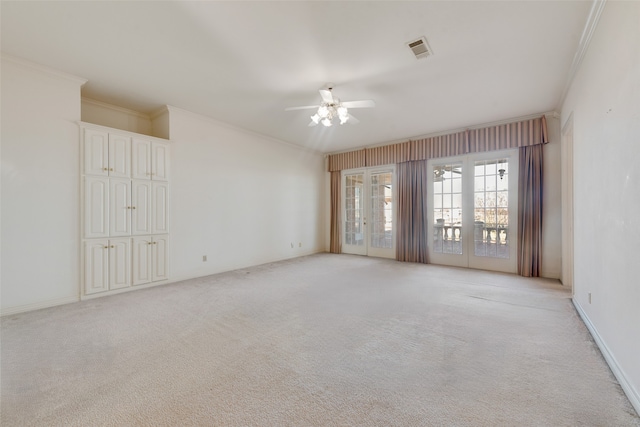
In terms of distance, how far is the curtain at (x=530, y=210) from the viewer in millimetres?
4426

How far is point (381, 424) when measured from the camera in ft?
4.52

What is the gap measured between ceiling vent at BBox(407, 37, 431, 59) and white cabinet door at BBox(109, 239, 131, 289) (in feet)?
14.2

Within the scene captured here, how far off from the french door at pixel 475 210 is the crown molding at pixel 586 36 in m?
1.84

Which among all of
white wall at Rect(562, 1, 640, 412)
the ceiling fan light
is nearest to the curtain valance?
white wall at Rect(562, 1, 640, 412)

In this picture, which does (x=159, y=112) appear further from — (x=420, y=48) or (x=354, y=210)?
(x=354, y=210)

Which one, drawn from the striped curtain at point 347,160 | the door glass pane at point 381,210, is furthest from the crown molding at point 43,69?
the door glass pane at point 381,210

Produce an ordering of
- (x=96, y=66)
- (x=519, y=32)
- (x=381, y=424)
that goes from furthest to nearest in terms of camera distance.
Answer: (x=96, y=66), (x=519, y=32), (x=381, y=424)

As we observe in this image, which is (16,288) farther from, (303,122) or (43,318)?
(303,122)

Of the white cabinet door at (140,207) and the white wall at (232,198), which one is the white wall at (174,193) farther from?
the white cabinet door at (140,207)

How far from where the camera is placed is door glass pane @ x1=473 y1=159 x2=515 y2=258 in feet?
15.8

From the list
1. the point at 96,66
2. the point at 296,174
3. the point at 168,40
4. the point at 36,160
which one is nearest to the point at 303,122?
the point at 296,174

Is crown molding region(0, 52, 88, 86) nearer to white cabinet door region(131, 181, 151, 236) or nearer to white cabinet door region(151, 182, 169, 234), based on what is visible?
white cabinet door region(131, 181, 151, 236)

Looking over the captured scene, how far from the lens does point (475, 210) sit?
16.8ft

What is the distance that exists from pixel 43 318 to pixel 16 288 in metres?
0.54
